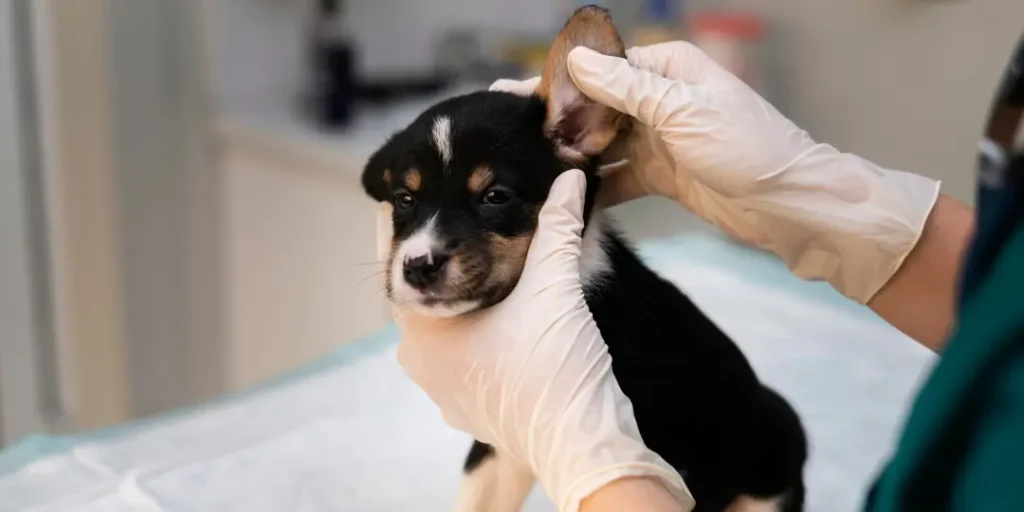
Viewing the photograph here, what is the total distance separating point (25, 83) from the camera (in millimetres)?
1911

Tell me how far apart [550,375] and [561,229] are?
13 centimetres

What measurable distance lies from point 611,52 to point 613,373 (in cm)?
30

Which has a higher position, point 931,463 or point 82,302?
point 931,463

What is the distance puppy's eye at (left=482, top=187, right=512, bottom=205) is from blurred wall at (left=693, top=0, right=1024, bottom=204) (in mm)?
1475

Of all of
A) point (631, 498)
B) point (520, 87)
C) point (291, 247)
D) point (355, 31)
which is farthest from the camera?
point (355, 31)

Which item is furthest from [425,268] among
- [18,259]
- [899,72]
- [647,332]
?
[899,72]

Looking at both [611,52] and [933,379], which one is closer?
[933,379]

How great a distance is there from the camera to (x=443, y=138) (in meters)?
0.87

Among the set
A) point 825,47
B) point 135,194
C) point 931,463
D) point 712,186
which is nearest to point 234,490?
point 712,186

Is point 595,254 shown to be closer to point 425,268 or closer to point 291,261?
point 425,268

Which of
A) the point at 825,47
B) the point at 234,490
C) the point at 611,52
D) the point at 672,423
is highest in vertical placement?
the point at 611,52

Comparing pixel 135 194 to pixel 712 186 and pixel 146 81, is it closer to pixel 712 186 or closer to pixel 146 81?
pixel 146 81

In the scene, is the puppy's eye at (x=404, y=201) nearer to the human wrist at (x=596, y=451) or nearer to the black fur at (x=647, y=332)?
the black fur at (x=647, y=332)

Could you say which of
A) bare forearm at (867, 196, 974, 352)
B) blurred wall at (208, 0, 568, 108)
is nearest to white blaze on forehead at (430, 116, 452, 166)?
bare forearm at (867, 196, 974, 352)
